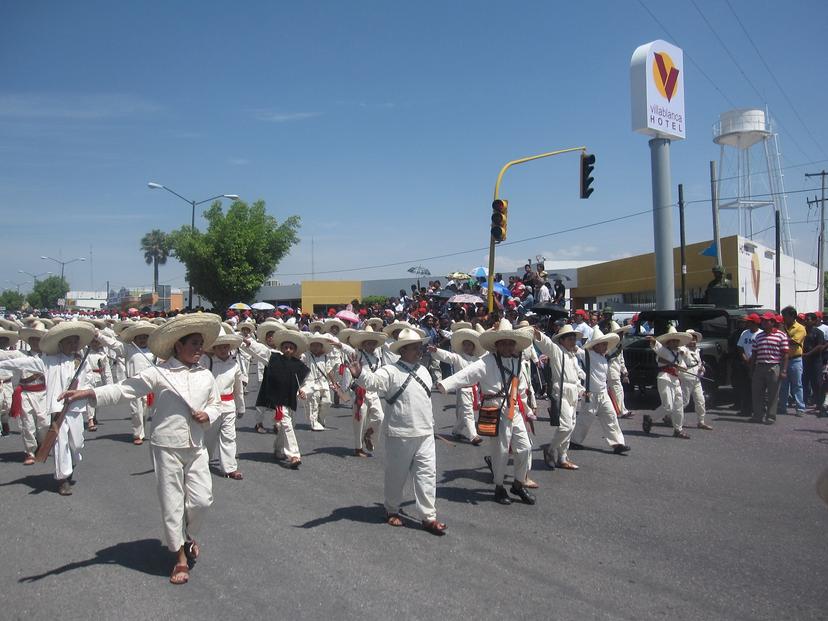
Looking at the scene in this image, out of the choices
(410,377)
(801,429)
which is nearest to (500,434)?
(410,377)

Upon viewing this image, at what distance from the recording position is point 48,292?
112188mm

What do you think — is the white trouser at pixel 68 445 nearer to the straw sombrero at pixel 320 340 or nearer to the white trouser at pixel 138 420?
the white trouser at pixel 138 420

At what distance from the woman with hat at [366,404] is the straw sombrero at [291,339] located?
0.69m

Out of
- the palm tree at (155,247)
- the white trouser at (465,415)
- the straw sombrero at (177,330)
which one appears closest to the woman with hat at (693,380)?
the white trouser at (465,415)

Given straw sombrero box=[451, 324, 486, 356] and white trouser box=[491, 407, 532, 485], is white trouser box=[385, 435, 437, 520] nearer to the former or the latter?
white trouser box=[491, 407, 532, 485]

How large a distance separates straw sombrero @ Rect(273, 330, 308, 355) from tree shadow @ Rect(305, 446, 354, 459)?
5.11 feet

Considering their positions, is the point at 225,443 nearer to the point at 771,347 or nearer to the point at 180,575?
the point at 180,575

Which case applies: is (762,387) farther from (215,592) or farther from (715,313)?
(215,592)

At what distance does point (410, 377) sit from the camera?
6.52 metres

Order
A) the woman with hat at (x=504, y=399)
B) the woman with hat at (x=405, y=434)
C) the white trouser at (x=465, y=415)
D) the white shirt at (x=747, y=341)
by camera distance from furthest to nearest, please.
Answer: the white shirt at (x=747, y=341) < the white trouser at (x=465, y=415) < the woman with hat at (x=504, y=399) < the woman with hat at (x=405, y=434)

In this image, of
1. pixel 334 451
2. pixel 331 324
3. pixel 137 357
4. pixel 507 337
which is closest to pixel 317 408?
pixel 334 451

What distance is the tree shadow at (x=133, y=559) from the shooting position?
5211mm

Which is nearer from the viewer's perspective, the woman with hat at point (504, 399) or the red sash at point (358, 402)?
the woman with hat at point (504, 399)

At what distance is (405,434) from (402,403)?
29cm
